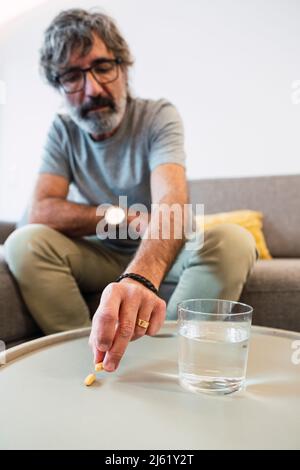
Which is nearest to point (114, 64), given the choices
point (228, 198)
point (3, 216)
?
point (228, 198)

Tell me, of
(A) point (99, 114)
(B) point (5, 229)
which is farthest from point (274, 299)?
(B) point (5, 229)

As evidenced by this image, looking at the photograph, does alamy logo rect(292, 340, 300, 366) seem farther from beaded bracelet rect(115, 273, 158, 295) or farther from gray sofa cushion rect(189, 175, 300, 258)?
gray sofa cushion rect(189, 175, 300, 258)

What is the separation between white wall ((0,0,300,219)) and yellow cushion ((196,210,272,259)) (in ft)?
1.15

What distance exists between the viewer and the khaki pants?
808 millimetres

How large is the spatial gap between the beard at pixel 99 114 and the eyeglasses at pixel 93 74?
5 cm

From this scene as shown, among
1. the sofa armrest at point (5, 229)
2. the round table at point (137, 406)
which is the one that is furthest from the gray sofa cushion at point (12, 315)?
the sofa armrest at point (5, 229)

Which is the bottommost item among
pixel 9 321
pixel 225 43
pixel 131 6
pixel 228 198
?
pixel 9 321

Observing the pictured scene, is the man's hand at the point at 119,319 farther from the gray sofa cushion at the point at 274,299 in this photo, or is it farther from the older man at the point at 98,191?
the gray sofa cushion at the point at 274,299

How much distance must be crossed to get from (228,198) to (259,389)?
4.37ft

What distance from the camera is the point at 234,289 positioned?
2.70ft
